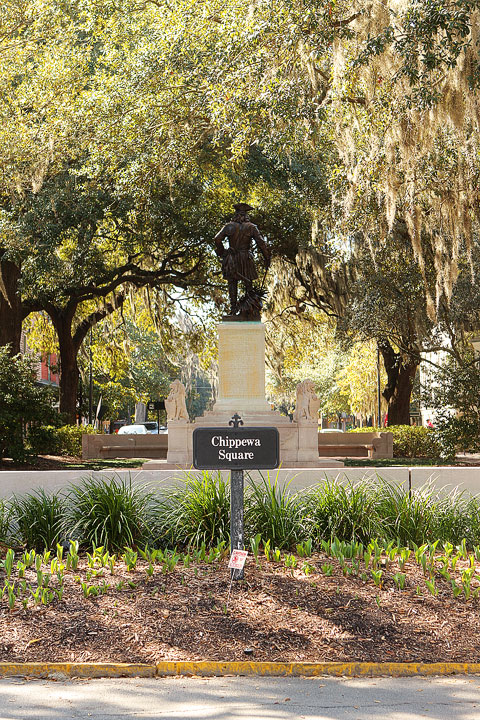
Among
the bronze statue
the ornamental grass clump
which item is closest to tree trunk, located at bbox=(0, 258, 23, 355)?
the bronze statue

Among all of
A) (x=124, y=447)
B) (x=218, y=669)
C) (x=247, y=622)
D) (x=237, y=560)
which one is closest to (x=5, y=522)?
(x=237, y=560)

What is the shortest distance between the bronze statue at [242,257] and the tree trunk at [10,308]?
8.37m

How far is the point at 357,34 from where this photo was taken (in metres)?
12.4

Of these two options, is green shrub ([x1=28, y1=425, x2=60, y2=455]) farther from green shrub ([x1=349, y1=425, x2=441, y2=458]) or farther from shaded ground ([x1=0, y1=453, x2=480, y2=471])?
green shrub ([x1=349, y1=425, x2=441, y2=458])

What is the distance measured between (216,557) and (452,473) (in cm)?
373

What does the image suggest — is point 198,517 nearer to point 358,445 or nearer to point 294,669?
point 294,669

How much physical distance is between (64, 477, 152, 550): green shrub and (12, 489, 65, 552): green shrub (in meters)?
0.12

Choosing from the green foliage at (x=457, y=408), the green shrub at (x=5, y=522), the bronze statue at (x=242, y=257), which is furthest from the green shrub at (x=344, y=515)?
the green foliage at (x=457, y=408)

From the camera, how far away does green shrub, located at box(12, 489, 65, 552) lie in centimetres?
851

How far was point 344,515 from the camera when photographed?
27.4 ft

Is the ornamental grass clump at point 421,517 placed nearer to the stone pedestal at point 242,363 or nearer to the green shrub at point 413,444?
the stone pedestal at point 242,363

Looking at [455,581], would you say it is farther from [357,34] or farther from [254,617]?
[357,34]

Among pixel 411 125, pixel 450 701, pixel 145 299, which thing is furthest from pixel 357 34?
pixel 145 299

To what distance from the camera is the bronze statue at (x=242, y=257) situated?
1781cm
